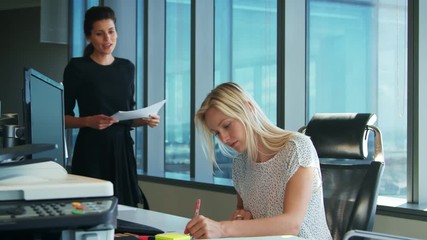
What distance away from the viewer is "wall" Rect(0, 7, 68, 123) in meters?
8.20

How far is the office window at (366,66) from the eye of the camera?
10.3 feet

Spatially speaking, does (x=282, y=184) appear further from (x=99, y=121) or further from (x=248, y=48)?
(x=248, y=48)

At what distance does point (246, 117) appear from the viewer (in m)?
1.91

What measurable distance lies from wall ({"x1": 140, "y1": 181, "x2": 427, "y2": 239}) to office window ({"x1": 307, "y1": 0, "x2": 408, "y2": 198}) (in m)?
0.29

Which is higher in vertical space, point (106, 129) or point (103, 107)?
point (103, 107)

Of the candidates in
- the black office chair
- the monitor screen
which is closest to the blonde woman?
the black office chair

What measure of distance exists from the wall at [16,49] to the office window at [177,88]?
344 centimetres

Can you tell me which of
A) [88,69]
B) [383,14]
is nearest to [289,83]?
[383,14]

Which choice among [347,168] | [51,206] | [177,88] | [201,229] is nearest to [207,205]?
[177,88]

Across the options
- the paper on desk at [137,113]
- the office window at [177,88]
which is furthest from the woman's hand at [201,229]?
the office window at [177,88]

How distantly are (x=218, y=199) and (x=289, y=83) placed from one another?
91 centimetres

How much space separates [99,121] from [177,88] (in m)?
2.24

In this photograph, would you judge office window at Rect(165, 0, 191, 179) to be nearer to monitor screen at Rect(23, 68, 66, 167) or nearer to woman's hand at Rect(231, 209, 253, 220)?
woman's hand at Rect(231, 209, 253, 220)

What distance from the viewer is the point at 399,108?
3.16m
